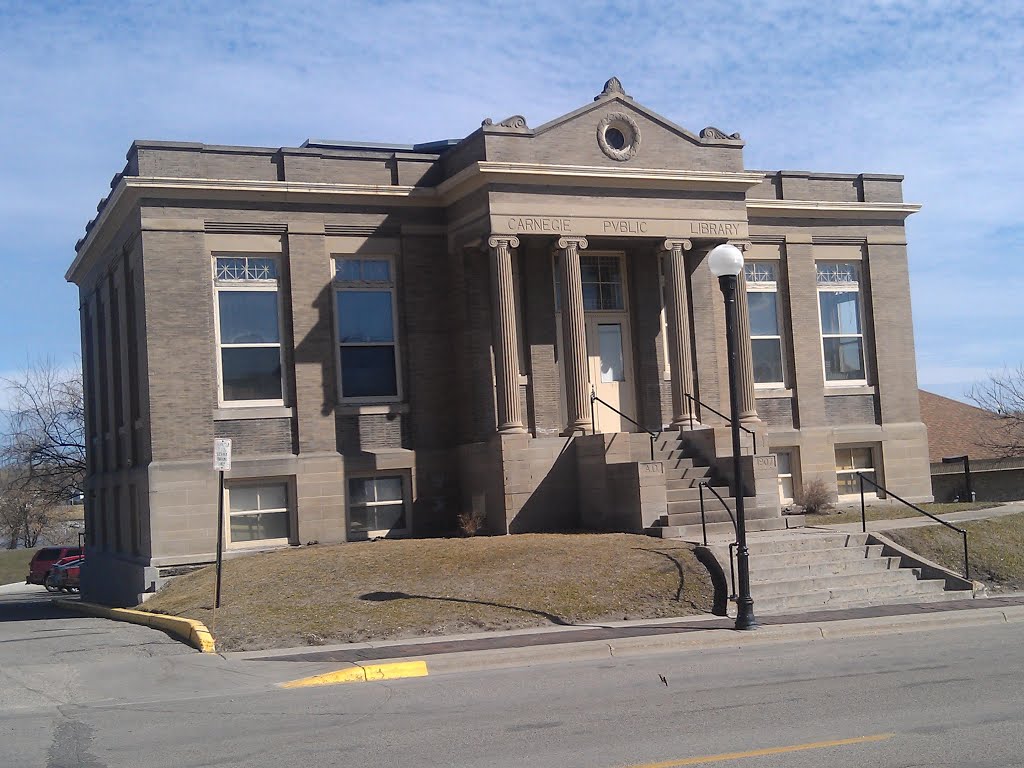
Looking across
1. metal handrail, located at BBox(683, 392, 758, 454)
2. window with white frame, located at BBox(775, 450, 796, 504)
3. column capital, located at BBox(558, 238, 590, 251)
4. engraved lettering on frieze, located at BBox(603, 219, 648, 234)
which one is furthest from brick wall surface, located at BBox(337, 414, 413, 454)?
window with white frame, located at BBox(775, 450, 796, 504)

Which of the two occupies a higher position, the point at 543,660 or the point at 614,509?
the point at 614,509

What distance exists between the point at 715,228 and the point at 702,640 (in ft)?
38.9

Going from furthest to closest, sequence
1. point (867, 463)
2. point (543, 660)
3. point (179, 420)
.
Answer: point (867, 463) → point (179, 420) → point (543, 660)

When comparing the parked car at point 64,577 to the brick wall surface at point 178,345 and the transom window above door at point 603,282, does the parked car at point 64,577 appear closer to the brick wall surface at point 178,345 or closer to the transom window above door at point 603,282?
the brick wall surface at point 178,345

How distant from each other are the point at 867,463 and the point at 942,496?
946cm

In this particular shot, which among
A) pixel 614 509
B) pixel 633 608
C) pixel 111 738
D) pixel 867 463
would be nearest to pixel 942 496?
pixel 867 463

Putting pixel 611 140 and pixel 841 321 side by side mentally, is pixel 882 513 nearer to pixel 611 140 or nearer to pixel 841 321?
pixel 841 321

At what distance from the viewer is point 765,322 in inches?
1046

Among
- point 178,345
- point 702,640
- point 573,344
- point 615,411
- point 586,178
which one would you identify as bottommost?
point 702,640

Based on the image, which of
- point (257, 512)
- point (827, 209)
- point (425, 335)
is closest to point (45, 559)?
point (257, 512)

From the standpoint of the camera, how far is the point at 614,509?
20422 mm

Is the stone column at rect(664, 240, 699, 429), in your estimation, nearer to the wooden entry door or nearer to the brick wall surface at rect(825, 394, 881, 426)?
the wooden entry door

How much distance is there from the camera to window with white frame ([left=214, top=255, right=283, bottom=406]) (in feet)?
74.1

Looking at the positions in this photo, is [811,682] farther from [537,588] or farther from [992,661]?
[537,588]
